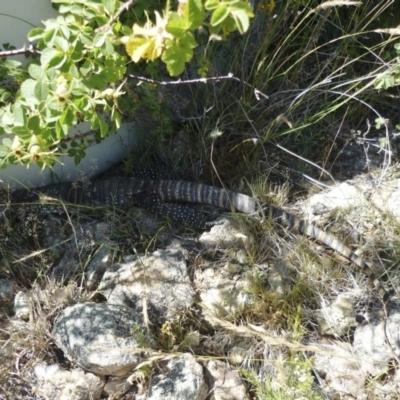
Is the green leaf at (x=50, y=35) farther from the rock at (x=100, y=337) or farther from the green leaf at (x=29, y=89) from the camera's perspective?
the rock at (x=100, y=337)

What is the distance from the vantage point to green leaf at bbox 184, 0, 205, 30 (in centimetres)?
198

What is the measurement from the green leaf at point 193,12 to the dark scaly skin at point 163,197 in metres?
1.60

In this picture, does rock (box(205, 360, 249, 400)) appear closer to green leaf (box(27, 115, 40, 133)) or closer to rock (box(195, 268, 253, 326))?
rock (box(195, 268, 253, 326))

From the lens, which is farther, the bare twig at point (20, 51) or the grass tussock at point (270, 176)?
the grass tussock at point (270, 176)

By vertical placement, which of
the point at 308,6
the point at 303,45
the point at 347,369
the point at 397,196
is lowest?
the point at 347,369

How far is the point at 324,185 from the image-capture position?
3.64 meters

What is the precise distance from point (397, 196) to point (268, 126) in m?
0.85

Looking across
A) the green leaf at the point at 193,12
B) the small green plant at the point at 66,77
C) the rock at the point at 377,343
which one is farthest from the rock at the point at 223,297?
the green leaf at the point at 193,12

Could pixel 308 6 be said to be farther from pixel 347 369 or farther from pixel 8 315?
pixel 8 315

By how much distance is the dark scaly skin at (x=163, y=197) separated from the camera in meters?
3.51

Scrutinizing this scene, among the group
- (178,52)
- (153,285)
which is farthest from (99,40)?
(153,285)

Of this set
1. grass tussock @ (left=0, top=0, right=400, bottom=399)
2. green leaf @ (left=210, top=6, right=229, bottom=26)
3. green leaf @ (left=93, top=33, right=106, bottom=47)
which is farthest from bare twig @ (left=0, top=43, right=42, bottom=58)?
green leaf @ (left=210, top=6, right=229, bottom=26)

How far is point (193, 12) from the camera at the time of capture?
6.52ft

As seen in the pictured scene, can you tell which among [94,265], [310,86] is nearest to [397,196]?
[310,86]
